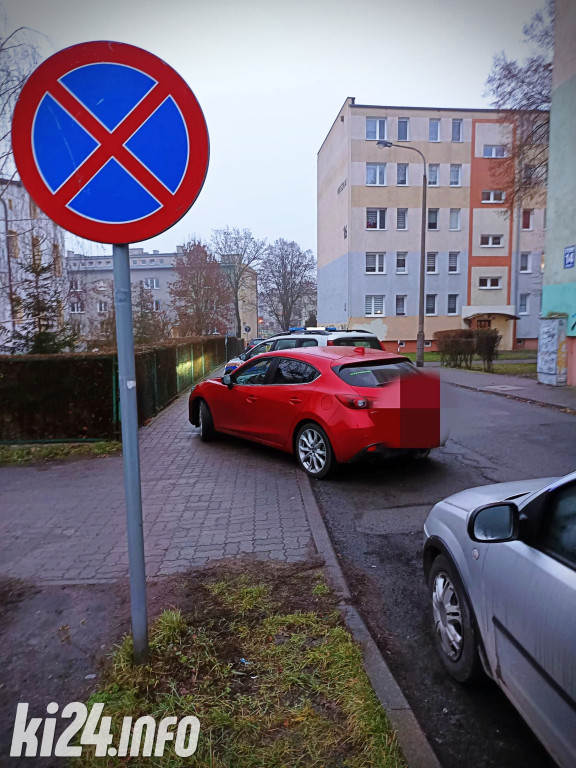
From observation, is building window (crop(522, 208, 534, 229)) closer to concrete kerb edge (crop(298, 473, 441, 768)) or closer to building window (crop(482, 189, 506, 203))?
building window (crop(482, 189, 506, 203))

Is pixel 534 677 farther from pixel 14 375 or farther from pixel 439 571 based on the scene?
Answer: pixel 14 375

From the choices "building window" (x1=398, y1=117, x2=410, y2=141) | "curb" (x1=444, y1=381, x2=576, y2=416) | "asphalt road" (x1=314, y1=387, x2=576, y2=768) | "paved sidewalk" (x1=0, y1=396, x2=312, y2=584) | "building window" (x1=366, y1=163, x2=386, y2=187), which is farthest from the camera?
"building window" (x1=366, y1=163, x2=386, y2=187)

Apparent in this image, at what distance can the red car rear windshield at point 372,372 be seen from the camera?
6262mm

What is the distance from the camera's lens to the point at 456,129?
132 feet

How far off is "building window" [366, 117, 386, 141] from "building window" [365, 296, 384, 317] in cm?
1182

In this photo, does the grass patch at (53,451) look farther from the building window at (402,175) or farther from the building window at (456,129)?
the building window at (456,129)

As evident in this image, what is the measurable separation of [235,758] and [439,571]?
1446mm

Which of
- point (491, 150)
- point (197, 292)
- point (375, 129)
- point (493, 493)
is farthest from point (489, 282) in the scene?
point (493, 493)

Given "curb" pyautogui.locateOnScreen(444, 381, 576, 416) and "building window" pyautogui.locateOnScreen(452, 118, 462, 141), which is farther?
"building window" pyautogui.locateOnScreen(452, 118, 462, 141)

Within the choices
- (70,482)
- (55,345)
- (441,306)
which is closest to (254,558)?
(70,482)

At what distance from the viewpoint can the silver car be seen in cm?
181

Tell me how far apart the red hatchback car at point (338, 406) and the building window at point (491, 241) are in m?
38.6

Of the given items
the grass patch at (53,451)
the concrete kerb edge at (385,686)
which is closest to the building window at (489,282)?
the grass patch at (53,451)

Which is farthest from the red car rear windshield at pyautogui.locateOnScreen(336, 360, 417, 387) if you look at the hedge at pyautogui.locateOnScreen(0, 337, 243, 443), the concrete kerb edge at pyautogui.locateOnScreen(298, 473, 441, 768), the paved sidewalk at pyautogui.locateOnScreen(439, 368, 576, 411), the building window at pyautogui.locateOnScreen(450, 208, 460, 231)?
the building window at pyautogui.locateOnScreen(450, 208, 460, 231)
